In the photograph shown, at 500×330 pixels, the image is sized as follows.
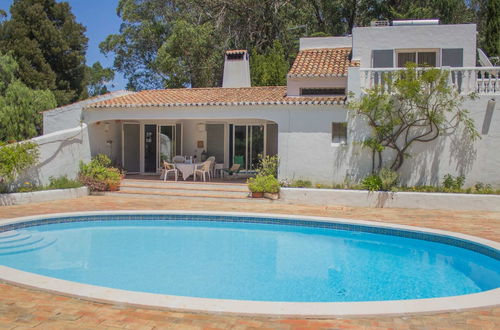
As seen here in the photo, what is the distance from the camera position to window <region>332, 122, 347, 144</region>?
17.2m

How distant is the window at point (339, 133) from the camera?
1723 centimetres

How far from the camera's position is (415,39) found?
18.9 m

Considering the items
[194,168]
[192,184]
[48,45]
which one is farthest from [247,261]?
[48,45]

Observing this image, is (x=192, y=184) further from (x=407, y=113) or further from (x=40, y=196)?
(x=407, y=113)

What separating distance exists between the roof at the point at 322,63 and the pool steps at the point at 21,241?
12.0 m

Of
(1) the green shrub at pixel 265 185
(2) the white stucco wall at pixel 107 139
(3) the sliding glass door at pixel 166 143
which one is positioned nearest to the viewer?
(1) the green shrub at pixel 265 185

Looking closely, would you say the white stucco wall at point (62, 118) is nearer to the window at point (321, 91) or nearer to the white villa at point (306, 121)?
the white villa at point (306, 121)

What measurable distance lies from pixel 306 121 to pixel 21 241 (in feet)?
35.5

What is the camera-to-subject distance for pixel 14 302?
5953mm

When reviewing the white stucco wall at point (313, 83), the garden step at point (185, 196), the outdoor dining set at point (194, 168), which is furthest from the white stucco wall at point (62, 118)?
the white stucco wall at point (313, 83)

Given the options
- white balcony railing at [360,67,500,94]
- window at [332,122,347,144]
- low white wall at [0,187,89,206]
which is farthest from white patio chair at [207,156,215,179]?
white balcony railing at [360,67,500,94]

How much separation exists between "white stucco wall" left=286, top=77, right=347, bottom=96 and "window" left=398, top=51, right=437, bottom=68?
8.84 ft

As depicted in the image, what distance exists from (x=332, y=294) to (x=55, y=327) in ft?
15.1

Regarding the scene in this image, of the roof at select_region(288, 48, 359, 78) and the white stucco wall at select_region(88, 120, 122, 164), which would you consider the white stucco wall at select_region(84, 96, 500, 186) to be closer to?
the roof at select_region(288, 48, 359, 78)
